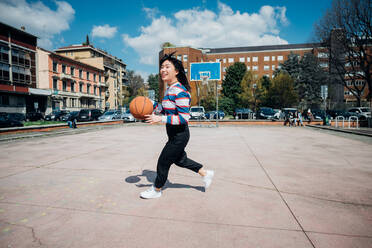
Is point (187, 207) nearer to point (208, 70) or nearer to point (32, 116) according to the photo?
point (208, 70)

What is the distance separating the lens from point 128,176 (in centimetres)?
442

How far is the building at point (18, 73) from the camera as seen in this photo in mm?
31656

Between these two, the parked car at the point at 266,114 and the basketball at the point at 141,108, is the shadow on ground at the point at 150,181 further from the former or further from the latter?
the parked car at the point at 266,114

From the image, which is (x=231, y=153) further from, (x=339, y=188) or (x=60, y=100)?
(x=60, y=100)

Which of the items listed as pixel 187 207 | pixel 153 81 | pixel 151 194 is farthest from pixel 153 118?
pixel 153 81

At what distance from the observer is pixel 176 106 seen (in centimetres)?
306

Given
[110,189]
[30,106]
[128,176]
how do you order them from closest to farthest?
[110,189] → [128,176] → [30,106]

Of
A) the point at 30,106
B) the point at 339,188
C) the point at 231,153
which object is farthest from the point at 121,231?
the point at 30,106

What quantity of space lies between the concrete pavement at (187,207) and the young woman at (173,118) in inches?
18.6

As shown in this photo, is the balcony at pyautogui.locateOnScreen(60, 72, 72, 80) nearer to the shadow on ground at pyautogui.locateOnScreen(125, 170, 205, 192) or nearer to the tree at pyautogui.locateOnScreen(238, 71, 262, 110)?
the tree at pyautogui.locateOnScreen(238, 71, 262, 110)

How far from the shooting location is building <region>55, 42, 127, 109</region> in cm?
5478

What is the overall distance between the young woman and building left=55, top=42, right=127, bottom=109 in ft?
179

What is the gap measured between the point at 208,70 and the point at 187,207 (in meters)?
18.1

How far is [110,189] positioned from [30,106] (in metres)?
40.9
